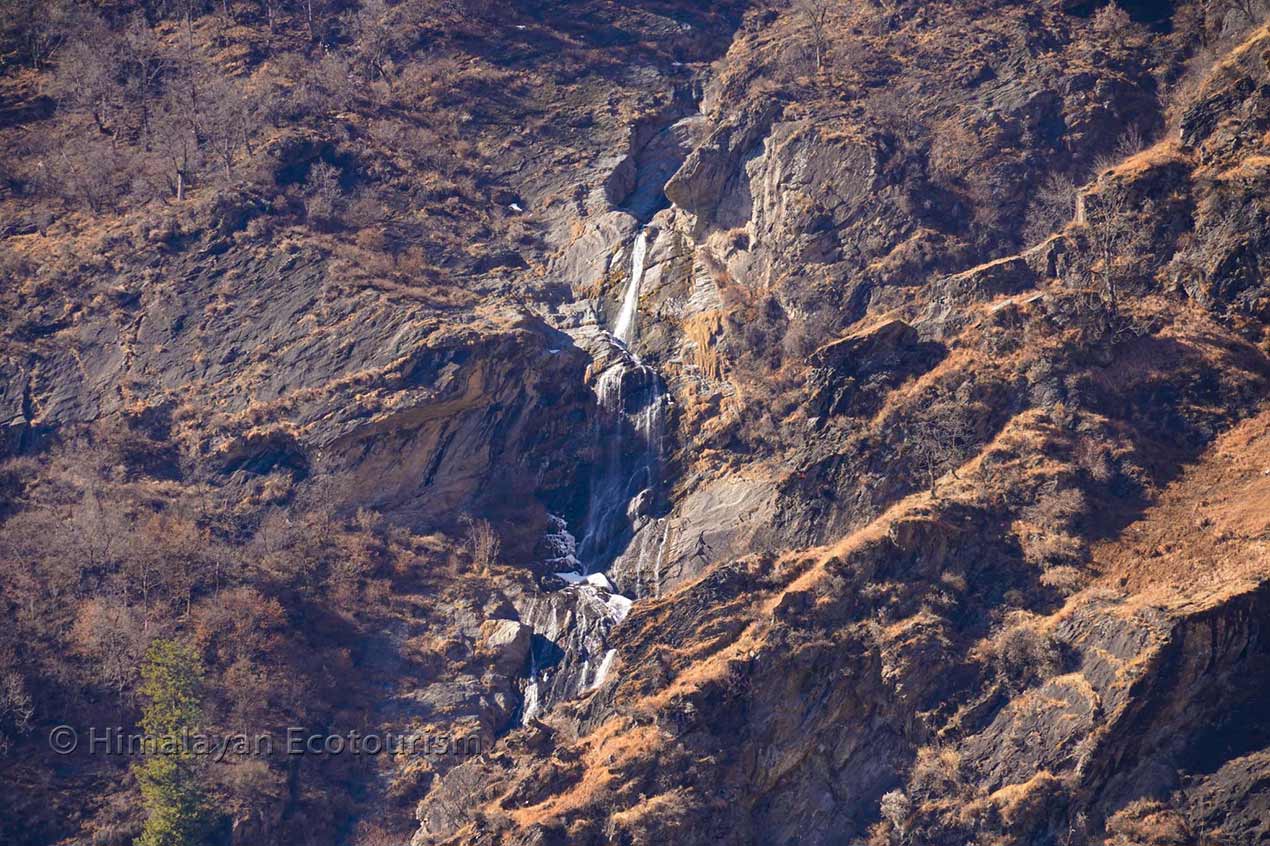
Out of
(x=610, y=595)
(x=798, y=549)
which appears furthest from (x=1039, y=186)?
(x=610, y=595)

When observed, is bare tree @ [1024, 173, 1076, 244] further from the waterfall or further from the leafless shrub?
the leafless shrub

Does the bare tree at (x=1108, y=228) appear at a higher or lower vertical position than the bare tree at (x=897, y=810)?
higher

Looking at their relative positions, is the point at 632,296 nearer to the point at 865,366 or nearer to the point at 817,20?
the point at 865,366

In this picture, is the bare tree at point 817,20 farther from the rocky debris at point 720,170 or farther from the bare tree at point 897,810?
the bare tree at point 897,810

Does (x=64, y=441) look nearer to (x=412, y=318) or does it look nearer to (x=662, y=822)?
(x=412, y=318)

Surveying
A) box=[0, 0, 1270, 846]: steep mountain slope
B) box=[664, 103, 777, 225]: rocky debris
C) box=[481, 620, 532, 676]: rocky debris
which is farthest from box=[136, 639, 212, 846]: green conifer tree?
box=[664, 103, 777, 225]: rocky debris

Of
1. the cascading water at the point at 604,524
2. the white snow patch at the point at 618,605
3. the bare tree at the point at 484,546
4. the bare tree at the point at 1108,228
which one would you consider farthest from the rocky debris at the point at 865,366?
the bare tree at the point at 484,546
